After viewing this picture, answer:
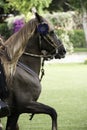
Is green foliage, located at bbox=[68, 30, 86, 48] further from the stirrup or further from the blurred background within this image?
the stirrup

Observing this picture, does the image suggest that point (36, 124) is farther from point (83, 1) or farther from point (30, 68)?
point (83, 1)

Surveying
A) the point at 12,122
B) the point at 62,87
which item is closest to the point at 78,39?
the point at 62,87

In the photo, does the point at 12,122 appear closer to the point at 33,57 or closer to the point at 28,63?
the point at 28,63

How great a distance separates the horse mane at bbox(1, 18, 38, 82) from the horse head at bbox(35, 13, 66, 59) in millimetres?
105

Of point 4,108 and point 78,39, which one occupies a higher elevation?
point 4,108

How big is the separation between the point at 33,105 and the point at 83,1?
26.8 meters

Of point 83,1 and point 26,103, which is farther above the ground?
point 26,103

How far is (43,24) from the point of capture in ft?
26.8

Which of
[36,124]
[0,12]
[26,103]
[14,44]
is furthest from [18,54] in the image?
[0,12]

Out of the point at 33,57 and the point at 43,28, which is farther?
the point at 33,57

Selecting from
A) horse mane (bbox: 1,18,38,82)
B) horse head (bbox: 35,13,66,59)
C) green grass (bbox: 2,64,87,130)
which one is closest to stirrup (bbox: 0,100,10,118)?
horse mane (bbox: 1,18,38,82)

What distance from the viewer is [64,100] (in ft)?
48.2

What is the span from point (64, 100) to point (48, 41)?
21.3 ft

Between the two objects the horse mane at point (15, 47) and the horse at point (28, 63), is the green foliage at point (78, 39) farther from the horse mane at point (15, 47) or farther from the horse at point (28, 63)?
the horse mane at point (15, 47)
